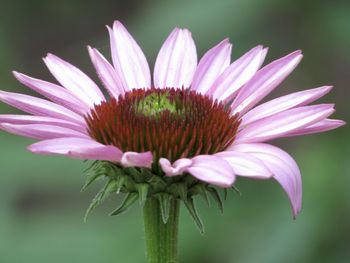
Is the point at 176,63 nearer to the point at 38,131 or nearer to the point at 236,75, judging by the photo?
the point at 236,75

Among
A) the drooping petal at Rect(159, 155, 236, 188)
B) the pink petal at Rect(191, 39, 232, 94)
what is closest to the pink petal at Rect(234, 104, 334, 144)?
the drooping petal at Rect(159, 155, 236, 188)

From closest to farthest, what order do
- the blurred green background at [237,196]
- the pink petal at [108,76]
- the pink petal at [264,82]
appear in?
the pink petal at [264,82] → the pink petal at [108,76] → the blurred green background at [237,196]

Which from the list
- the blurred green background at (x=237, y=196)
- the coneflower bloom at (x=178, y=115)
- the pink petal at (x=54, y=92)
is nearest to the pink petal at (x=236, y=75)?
the coneflower bloom at (x=178, y=115)

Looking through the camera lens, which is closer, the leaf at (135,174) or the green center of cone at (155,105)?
the leaf at (135,174)

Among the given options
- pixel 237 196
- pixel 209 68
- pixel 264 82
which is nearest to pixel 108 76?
pixel 209 68

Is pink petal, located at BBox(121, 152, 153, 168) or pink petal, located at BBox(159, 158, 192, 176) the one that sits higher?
pink petal, located at BBox(121, 152, 153, 168)

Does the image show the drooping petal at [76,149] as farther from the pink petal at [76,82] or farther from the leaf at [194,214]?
the pink petal at [76,82]

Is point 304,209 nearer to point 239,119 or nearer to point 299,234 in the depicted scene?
point 299,234

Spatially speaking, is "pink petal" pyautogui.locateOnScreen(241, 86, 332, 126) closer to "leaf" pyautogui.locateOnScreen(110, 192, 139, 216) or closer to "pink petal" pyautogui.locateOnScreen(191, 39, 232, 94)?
"pink petal" pyautogui.locateOnScreen(191, 39, 232, 94)
